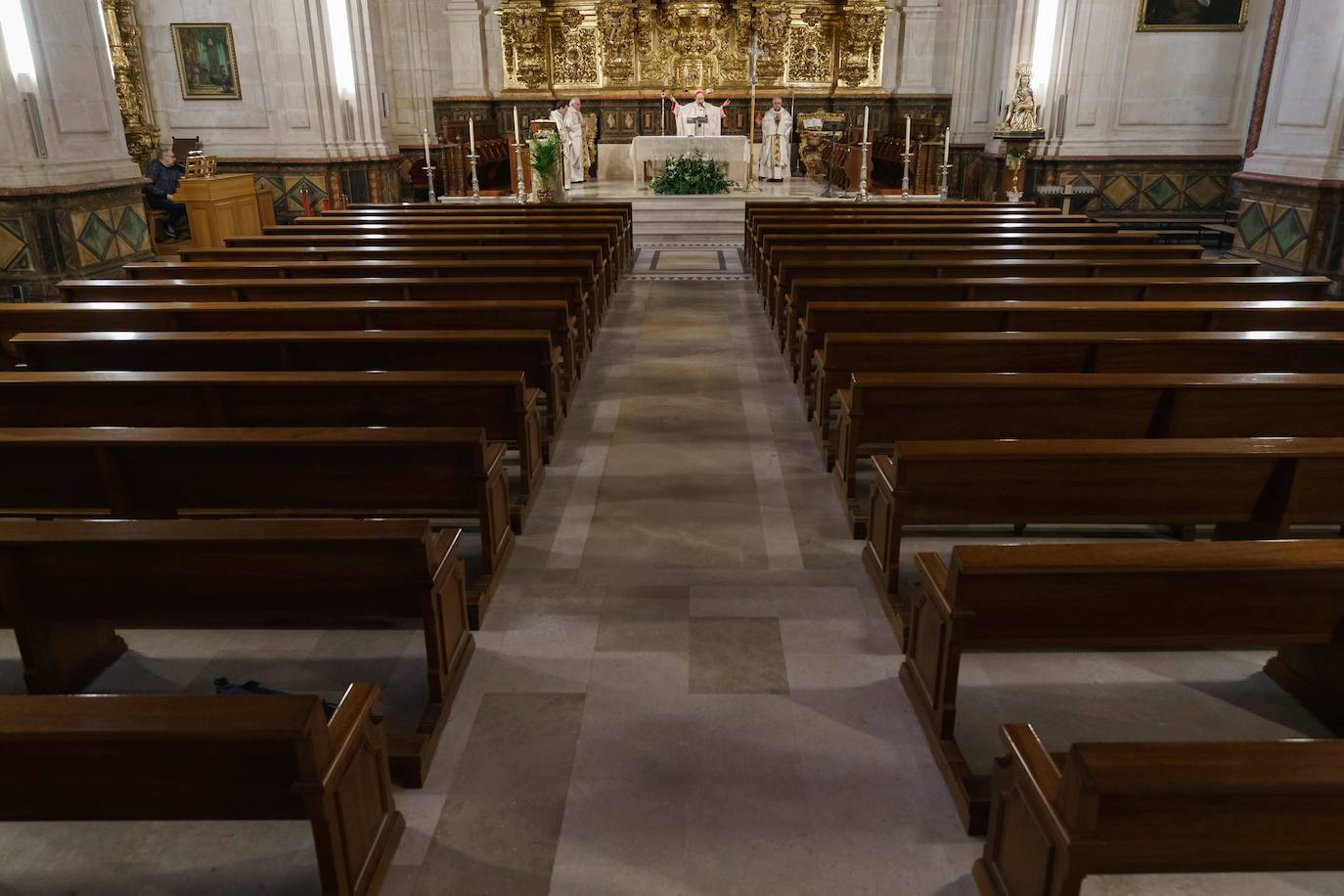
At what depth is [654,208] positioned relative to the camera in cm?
1384

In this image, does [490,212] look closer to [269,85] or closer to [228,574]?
[269,85]

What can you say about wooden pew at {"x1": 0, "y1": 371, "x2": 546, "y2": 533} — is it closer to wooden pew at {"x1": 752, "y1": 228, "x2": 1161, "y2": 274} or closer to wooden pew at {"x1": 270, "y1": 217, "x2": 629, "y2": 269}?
wooden pew at {"x1": 752, "y1": 228, "x2": 1161, "y2": 274}

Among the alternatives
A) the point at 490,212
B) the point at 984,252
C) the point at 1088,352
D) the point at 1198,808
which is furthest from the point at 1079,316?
the point at 490,212

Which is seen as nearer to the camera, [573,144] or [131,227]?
[131,227]

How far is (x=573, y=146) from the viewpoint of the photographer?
16.8 m

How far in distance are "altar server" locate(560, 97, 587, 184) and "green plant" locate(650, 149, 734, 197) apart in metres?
2.56

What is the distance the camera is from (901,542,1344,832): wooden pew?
2.16 meters

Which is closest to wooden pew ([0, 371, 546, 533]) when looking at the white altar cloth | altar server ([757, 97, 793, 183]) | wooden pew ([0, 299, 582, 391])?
wooden pew ([0, 299, 582, 391])

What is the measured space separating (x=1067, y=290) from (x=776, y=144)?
1211cm

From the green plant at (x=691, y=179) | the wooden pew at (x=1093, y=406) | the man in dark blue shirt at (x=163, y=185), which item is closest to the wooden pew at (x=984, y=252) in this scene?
the wooden pew at (x=1093, y=406)

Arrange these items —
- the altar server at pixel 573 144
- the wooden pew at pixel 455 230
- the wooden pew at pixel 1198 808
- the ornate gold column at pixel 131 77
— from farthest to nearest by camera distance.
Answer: the altar server at pixel 573 144, the ornate gold column at pixel 131 77, the wooden pew at pixel 455 230, the wooden pew at pixel 1198 808

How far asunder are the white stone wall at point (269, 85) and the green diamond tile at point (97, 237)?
17.0 ft

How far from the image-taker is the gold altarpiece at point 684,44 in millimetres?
18156

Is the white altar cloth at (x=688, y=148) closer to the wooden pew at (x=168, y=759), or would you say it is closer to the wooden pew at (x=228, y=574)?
the wooden pew at (x=228, y=574)
